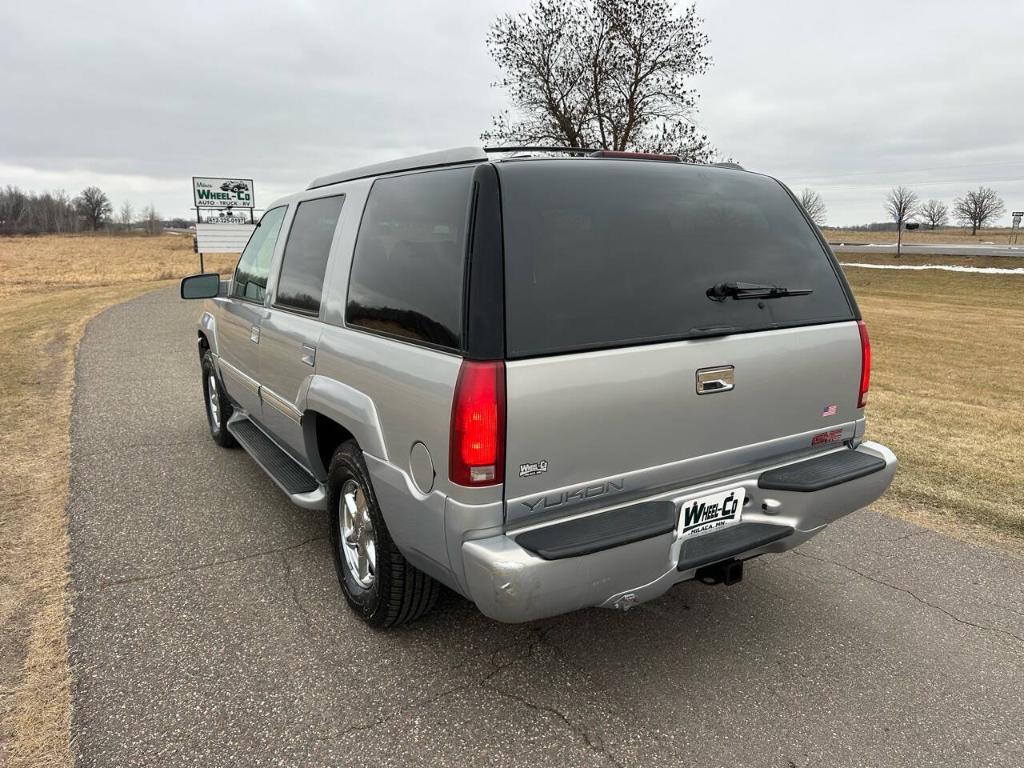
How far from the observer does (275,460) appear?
4.00m

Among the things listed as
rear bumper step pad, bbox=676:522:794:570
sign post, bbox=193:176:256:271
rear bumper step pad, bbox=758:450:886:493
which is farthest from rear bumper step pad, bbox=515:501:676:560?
sign post, bbox=193:176:256:271

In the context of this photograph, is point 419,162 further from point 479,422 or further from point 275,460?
point 275,460

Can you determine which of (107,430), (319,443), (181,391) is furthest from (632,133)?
(319,443)

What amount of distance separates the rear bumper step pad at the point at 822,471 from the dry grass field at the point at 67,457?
64.5 inches

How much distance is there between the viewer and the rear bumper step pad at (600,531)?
7.26 ft

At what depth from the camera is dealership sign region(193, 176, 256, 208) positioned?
23.3 metres

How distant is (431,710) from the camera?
2.54 metres

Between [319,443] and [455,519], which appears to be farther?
[319,443]

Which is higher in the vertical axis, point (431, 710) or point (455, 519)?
point (455, 519)

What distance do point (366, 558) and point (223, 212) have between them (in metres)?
23.6

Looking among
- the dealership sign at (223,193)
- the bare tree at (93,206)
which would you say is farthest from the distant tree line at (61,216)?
the dealership sign at (223,193)

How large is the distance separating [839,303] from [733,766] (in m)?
1.88

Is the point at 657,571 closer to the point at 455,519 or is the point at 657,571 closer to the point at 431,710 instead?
the point at 455,519

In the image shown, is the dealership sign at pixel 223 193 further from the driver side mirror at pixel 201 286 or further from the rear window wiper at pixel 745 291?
the rear window wiper at pixel 745 291
